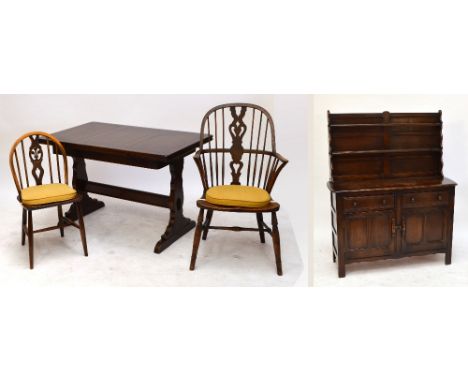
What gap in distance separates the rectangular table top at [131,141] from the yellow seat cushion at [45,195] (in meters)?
0.40

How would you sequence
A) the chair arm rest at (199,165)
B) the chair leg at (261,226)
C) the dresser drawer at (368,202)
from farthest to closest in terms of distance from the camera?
the chair leg at (261,226) < the dresser drawer at (368,202) < the chair arm rest at (199,165)

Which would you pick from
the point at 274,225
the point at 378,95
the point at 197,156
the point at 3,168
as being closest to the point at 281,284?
the point at 274,225

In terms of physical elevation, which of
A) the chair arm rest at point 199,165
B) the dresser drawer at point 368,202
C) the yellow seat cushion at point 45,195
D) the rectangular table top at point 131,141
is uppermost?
the rectangular table top at point 131,141

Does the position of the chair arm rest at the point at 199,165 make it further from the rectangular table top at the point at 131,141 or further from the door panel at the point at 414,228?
the door panel at the point at 414,228

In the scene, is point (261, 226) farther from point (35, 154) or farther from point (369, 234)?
point (35, 154)

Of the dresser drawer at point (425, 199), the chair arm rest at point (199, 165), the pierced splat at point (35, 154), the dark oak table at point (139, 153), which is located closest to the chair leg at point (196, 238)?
the chair arm rest at point (199, 165)

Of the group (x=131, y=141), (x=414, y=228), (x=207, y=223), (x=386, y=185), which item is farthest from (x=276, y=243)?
(x=131, y=141)

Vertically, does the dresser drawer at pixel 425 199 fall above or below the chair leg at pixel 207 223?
above

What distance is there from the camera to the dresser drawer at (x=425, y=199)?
15.5 feet

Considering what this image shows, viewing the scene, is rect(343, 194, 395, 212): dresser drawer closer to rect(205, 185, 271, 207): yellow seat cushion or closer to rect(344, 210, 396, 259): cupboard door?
rect(344, 210, 396, 259): cupboard door

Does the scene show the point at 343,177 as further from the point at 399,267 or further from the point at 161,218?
the point at 161,218

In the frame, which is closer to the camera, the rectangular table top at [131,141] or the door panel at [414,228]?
the rectangular table top at [131,141]

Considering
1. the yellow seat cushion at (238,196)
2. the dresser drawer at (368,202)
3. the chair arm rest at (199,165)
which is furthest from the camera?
the dresser drawer at (368,202)

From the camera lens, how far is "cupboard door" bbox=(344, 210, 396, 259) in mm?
4691
